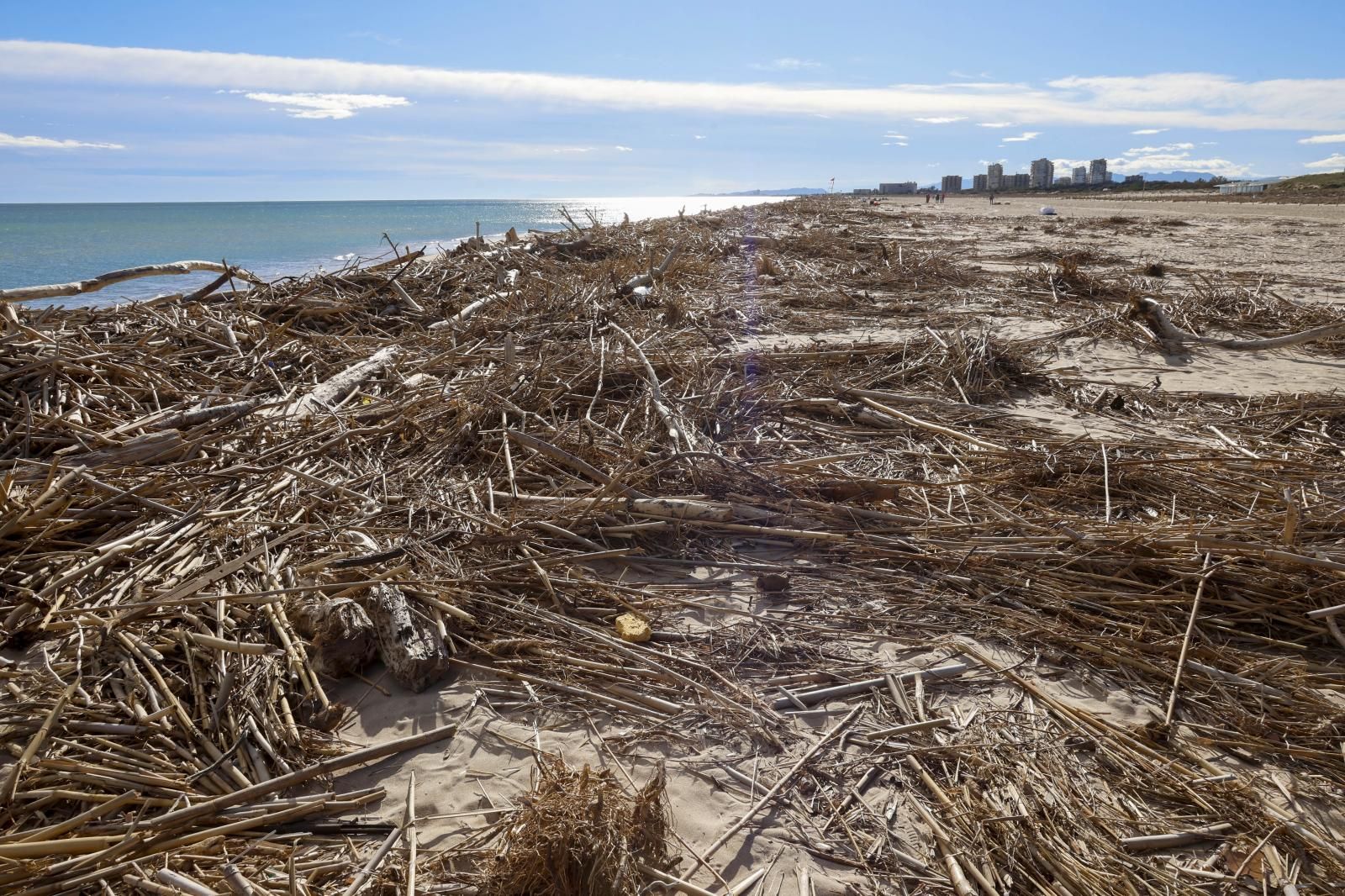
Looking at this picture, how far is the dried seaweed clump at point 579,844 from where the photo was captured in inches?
64.2

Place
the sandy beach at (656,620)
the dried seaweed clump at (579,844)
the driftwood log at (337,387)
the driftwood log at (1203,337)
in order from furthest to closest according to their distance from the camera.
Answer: the driftwood log at (1203,337) < the driftwood log at (337,387) < the sandy beach at (656,620) < the dried seaweed clump at (579,844)

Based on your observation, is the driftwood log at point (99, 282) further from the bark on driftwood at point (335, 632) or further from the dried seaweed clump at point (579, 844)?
the dried seaweed clump at point (579, 844)

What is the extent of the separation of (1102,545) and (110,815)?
364 centimetres

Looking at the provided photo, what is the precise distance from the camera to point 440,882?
175cm

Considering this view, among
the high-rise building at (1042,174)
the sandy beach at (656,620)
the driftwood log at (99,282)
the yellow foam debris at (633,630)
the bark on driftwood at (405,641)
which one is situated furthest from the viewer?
the high-rise building at (1042,174)

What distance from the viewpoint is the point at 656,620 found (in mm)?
2842

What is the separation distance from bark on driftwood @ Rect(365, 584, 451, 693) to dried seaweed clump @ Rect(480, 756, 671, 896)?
84 centimetres

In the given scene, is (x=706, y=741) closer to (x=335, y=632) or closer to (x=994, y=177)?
(x=335, y=632)

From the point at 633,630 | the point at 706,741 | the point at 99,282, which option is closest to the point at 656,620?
the point at 633,630

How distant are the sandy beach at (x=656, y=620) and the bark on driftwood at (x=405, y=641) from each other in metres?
0.01


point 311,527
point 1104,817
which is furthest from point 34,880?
point 1104,817

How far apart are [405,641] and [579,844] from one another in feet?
3.86

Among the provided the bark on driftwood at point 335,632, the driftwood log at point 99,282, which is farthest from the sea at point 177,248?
the bark on driftwood at point 335,632

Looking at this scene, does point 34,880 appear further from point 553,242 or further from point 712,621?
point 553,242
